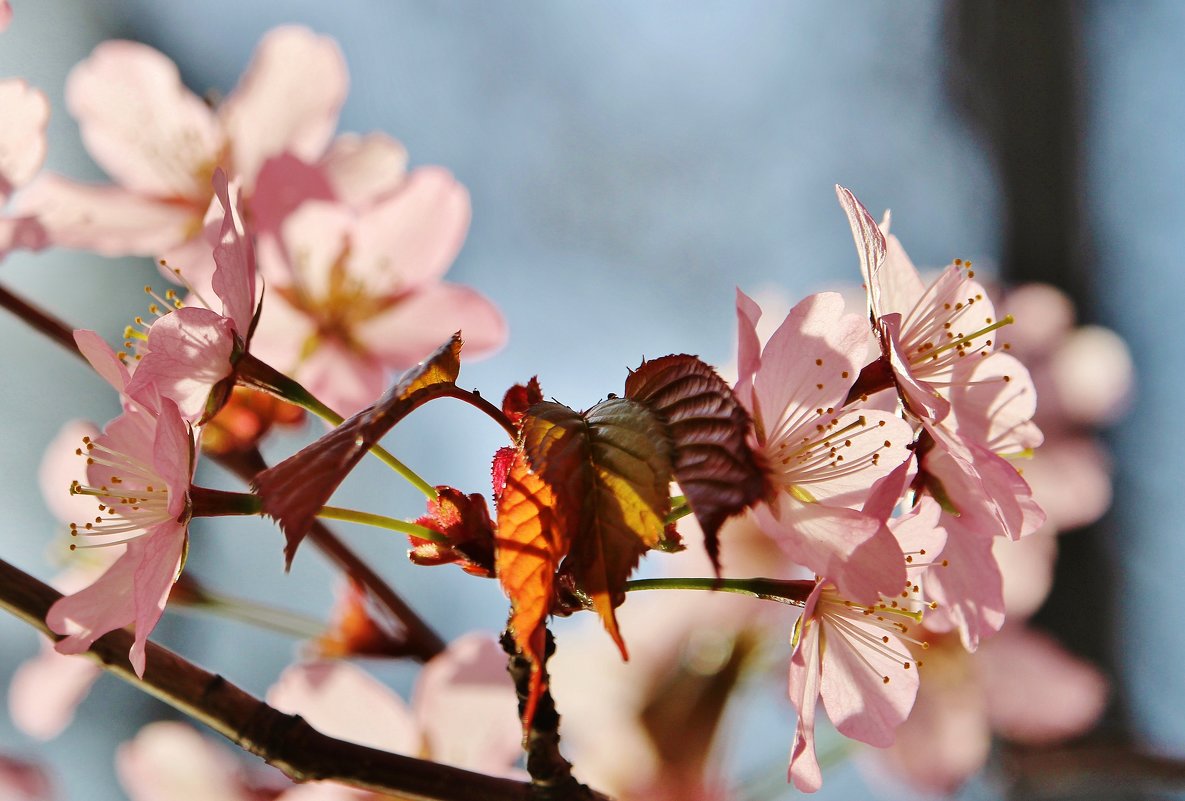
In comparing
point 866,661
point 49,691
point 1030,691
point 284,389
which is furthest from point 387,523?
point 1030,691

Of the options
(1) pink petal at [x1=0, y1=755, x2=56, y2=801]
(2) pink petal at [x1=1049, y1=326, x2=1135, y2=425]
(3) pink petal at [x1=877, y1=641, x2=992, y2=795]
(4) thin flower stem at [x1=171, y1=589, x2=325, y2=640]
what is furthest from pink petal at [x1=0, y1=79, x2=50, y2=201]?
(2) pink petal at [x1=1049, y1=326, x2=1135, y2=425]

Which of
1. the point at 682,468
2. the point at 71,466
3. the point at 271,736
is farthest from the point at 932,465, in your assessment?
the point at 71,466

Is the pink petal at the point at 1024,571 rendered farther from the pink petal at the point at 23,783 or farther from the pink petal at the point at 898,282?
the pink petal at the point at 23,783

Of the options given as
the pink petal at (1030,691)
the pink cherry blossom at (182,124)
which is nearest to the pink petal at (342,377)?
the pink cherry blossom at (182,124)

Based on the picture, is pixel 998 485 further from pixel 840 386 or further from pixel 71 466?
pixel 71 466

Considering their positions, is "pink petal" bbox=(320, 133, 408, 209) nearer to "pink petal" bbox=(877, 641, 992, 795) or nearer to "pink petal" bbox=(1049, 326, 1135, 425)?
"pink petal" bbox=(877, 641, 992, 795)

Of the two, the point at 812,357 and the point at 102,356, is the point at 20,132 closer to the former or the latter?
the point at 102,356
